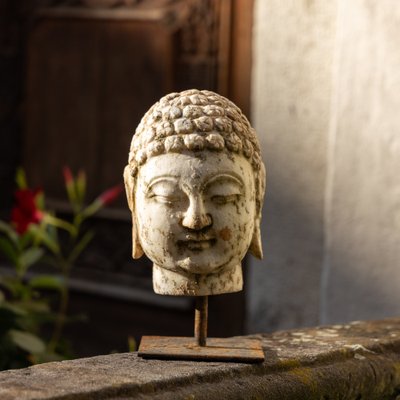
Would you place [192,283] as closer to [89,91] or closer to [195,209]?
[195,209]

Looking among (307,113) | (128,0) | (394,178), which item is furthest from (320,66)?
(128,0)

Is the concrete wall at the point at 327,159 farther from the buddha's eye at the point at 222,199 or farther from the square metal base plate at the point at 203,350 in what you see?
the buddha's eye at the point at 222,199

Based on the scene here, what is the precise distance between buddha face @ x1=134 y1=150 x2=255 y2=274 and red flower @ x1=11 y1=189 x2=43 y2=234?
4.23 ft

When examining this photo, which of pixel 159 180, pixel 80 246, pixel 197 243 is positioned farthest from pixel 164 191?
pixel 80 246

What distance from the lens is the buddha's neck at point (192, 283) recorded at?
2359mm

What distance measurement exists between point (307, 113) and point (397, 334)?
1.48 metres

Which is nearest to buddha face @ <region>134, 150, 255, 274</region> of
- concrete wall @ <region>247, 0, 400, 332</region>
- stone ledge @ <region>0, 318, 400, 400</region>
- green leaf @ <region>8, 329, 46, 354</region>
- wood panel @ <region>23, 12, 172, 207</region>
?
stone ledge @ <region>0, 318, 400, 400</region>

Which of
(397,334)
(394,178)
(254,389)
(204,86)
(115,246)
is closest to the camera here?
(254,389)

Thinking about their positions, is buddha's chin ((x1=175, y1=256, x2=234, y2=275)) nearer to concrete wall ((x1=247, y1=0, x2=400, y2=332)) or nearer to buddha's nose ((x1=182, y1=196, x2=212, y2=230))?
buddha's nose ((x1=182, y1=196, x2=212, y2=230))

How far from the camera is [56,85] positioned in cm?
507

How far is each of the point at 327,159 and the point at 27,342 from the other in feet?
4.58

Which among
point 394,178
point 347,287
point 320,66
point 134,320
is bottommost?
point 134,320

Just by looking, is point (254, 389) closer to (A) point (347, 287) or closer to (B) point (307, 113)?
(A) point (347, 287)

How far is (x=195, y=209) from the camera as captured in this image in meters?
2.26
